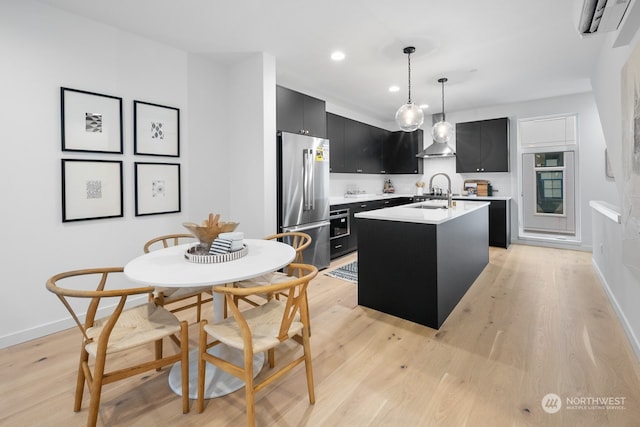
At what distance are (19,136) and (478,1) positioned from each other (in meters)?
3.80

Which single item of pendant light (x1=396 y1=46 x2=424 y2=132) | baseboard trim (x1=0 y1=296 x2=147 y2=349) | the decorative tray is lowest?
baseboard trim (x1=0 y1=296 x2=147 y2=349)

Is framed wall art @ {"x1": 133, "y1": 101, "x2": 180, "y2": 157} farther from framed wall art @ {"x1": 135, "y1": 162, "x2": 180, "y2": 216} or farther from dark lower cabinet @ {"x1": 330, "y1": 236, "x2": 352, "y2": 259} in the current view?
dark lower cabinet @ {"x1": 330, "y1": 236, "x2": 352, "y2": 259}

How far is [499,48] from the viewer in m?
3.34

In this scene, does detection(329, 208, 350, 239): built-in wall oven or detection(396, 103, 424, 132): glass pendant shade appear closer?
detection(396, 103, 424, 132): glass pendant shade

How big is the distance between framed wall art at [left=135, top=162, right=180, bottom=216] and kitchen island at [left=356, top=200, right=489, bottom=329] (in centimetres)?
205

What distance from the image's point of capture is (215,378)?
192 cm

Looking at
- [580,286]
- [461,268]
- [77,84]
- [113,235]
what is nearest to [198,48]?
[77,84]

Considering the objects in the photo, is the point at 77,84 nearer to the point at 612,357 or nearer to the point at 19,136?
the point at 19,136

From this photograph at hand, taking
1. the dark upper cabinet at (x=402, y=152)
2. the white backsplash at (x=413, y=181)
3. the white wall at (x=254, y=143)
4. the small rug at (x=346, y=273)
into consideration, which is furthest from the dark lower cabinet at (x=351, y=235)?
the white wall at (x=254, y=143)

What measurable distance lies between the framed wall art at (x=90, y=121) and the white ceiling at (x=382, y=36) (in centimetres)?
70

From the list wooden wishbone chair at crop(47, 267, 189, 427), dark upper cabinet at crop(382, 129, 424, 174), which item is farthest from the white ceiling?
wooden wishbone chair at crop(47, 267, 189, 427)

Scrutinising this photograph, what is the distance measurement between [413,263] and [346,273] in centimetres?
161

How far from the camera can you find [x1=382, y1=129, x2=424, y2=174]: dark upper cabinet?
6.55m

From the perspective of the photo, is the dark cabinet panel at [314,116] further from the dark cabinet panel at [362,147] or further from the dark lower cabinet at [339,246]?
the dark lower cabinet at [339,246]
